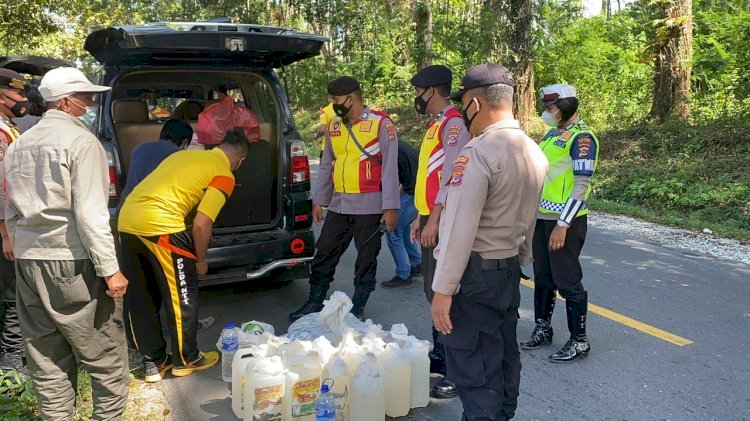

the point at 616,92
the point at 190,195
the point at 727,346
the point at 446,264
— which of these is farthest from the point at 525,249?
the point at 616,92

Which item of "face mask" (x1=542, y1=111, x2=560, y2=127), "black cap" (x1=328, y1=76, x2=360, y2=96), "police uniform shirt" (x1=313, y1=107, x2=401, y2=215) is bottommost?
"police uniform shirt" (x1=313, y1=107, x2=401, y2=215)

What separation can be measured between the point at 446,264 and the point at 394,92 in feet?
59.0

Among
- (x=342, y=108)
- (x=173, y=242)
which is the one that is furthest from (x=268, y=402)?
(x=342, y=108)

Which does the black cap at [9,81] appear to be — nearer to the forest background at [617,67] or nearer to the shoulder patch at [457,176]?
the forest background at [617,67]

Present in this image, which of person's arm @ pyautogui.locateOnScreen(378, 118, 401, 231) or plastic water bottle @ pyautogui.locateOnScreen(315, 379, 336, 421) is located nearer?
plastic water bottle @ pyautogui.locateOnScreen(315, 379, 336, 421)

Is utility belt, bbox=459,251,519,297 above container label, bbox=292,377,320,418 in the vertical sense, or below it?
above

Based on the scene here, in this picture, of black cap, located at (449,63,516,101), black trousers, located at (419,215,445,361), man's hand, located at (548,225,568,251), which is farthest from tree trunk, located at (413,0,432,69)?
black cap, located at (449,63,516,101)

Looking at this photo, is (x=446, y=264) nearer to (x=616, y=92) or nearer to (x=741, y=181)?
(x=741, y=181)

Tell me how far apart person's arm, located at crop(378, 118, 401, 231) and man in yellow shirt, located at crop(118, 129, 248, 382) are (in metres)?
1.04

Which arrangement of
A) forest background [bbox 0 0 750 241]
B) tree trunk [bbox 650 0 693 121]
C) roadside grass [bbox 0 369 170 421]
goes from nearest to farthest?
roadside grass [bbox 0 369 170 421], forest background [bbox 0 0 750 241], tree trunk [bbox 650 0 693 121]

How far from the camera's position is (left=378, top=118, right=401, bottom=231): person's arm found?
4309mm

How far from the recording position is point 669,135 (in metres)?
10.9

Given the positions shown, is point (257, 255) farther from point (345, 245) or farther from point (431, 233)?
point (431, 233)

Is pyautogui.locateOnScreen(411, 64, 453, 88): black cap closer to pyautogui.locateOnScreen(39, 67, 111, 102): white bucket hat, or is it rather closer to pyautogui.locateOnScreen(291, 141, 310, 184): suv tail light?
pyautogui.locateOnScreen(291, 141, 310, 184): suv tail light
